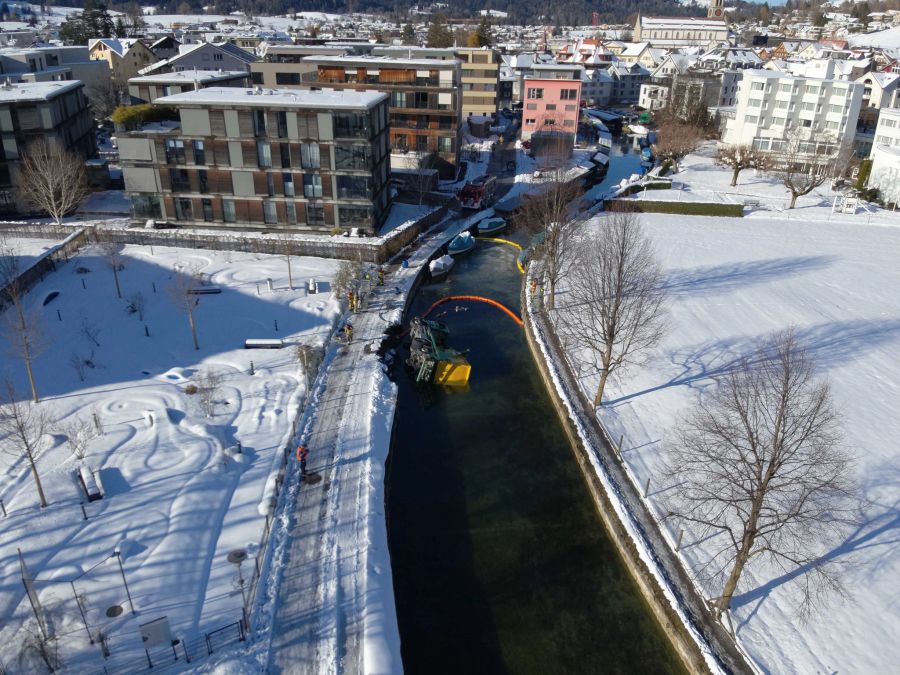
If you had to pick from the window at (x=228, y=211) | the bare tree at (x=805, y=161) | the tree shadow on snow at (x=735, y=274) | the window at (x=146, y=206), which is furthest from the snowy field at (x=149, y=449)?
the bare tree at (x=805, y=161)

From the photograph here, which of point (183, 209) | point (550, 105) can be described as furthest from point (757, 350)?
point (550, 105)

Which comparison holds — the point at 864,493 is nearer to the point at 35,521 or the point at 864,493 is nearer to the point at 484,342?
the point at 484,342

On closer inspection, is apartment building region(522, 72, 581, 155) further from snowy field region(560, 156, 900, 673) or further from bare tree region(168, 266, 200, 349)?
bare tree region(168, 266, 200, 349)

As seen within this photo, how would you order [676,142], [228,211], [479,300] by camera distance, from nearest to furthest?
[479,300] → [228,211] → [676,142]

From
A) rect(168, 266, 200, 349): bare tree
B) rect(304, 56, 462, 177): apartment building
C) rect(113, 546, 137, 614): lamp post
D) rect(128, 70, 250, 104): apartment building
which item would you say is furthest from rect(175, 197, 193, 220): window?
rect(113, 546, 137, 614): lamp post

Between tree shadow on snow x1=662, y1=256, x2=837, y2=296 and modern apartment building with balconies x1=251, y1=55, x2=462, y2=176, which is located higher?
modern apartment building with balconies x1=251, y1=55, x2=462, y2=176

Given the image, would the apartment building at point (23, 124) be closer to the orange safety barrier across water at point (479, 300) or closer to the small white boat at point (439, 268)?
the small white boat at point (439, 268)

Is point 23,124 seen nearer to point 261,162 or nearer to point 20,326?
point 261,162
